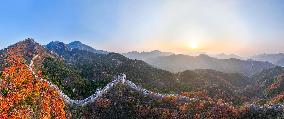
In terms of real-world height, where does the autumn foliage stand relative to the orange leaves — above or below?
above

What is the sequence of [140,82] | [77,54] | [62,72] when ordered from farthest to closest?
[77,54], [140,82], [62,72]

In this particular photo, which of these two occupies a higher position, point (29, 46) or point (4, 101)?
point (29, 46)

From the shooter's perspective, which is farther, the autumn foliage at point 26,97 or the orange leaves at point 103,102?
the orange leaves at point 103,102

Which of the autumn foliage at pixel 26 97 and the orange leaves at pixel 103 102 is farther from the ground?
the autumn foliage at pixel 26 97

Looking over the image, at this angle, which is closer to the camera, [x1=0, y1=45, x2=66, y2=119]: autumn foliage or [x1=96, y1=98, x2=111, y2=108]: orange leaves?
[x1=0, y1=45, x2=66, y2=119]: autumn foliage

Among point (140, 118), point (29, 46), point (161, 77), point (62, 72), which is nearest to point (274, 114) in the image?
point (140, 118)

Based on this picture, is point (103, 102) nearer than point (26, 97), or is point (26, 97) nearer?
point (26, 97)

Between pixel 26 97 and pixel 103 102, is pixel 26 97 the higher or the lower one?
the higher one

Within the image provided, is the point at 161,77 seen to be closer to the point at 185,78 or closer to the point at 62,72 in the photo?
the point at 185,78
